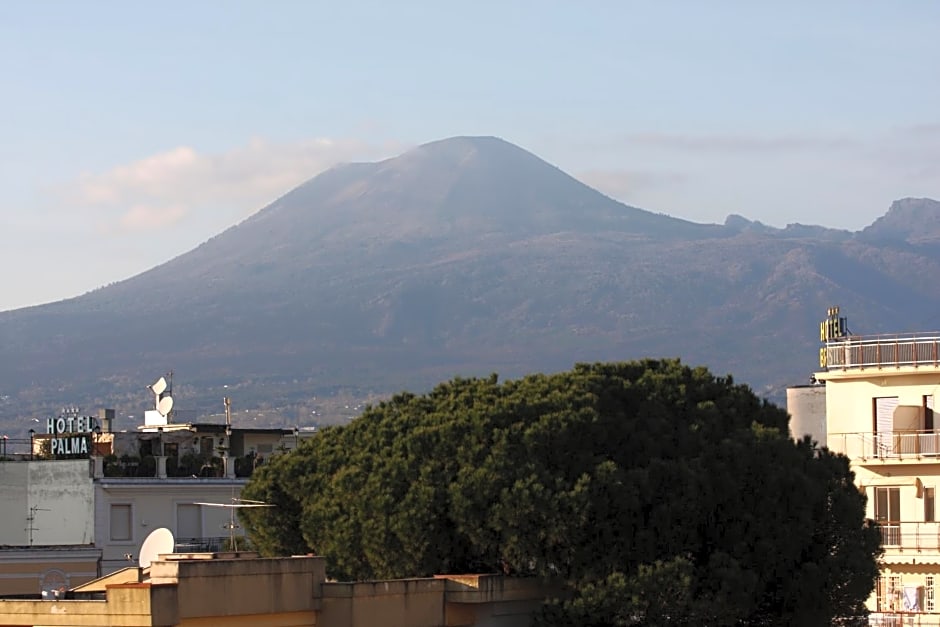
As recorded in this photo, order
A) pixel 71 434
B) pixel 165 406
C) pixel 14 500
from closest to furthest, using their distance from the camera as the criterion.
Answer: pixel 14 500
pixel 71 434
pixel 165 406

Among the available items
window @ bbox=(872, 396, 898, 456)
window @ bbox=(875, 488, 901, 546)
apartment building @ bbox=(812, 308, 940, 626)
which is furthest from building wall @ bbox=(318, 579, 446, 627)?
window @ bbox=(872, 396, 898, 456)

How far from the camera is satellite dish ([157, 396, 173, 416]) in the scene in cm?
9175

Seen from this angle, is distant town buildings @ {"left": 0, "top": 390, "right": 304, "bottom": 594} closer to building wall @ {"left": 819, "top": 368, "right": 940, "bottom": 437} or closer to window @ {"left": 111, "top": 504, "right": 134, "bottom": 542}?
window @ {"left": 111, "top": 504, "right": 134, "bottom": 542}

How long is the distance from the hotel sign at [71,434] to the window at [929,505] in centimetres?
3552

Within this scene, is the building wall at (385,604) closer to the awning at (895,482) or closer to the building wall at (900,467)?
the building wall at (900,467)

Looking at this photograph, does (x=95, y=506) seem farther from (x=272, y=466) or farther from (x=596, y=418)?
(x=596, y=418)

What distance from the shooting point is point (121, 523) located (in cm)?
7712

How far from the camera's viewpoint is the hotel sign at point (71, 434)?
265 feet

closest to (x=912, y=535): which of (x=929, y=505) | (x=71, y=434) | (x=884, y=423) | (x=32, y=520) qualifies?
(x=929, y=505)

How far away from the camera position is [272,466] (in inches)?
1854

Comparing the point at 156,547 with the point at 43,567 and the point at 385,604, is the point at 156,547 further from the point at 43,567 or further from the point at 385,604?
the point at 43,567

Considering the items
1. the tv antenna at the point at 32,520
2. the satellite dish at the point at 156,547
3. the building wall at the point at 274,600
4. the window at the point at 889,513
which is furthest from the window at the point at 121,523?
the building wall at the point at 274,600

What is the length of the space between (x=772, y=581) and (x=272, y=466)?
477 inches

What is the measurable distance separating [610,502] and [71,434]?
150 ft
